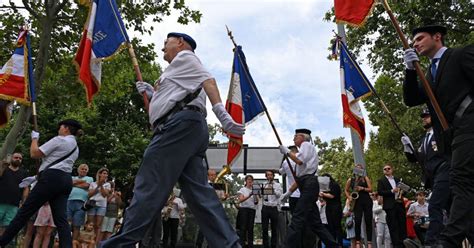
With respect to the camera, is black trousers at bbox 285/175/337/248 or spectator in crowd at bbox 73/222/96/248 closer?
black trousers at bbox 285/175/337/248

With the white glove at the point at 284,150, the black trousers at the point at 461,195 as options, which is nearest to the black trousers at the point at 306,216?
the white glove at the point at 284,150

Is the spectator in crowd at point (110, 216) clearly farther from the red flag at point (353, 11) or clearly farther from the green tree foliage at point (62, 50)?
the red flag at point (353, 11)

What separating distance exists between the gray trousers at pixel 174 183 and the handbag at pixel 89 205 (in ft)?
25.1

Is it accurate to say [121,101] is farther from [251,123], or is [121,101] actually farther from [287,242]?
[287,242]

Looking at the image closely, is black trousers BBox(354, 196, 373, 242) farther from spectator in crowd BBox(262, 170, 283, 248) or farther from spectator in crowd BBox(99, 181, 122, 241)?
spectator in crowd BBox(99, 181, 122, 241)

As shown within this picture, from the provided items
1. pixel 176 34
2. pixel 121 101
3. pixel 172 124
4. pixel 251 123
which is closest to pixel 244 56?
pixel 251 123

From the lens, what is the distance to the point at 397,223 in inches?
483

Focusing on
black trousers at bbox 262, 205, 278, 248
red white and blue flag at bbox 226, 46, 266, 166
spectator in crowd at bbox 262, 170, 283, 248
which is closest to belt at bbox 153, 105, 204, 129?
red white and blue flag at bbox 226, 46, 266, 166

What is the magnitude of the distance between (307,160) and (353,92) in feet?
11.5

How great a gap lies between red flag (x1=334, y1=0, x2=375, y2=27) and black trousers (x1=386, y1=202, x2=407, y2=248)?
5.52 metres

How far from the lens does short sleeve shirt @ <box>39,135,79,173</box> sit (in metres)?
7.63

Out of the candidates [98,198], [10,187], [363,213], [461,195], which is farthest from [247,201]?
[461,195]

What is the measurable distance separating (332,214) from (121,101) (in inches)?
1015

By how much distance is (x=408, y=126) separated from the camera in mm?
30516
